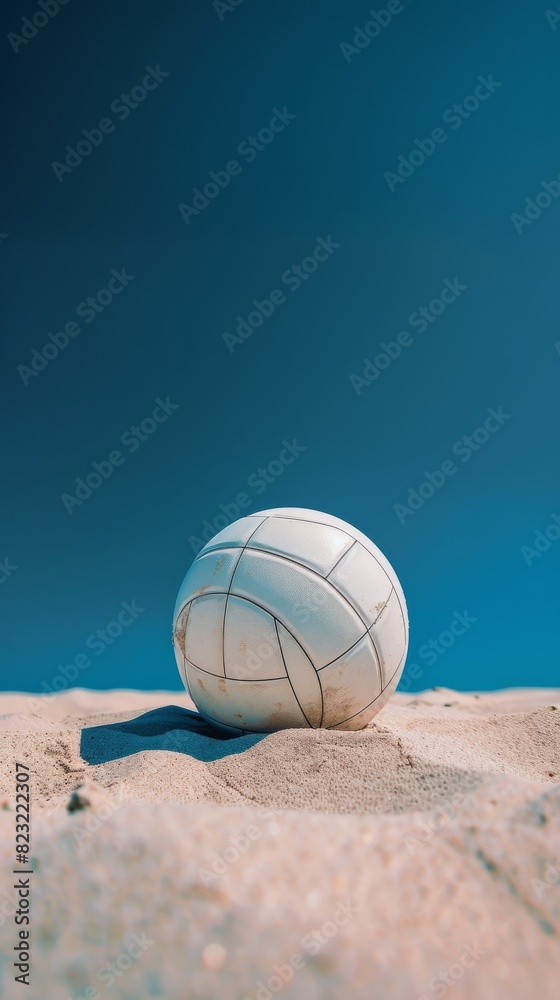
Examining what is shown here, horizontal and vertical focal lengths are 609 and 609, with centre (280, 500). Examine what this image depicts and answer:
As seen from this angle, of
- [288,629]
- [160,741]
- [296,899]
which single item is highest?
[296,899]

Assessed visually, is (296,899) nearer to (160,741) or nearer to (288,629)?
(288,629)

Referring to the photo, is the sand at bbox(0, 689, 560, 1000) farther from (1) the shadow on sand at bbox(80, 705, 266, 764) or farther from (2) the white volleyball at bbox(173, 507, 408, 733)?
(2) the white volleyball at bbox(173, 507, 408, 733)

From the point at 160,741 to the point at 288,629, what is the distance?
1.46m

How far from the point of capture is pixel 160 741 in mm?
5195

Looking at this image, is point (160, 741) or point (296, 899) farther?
point (160, 741)

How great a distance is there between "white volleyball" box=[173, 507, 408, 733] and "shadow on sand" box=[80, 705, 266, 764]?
36 cm

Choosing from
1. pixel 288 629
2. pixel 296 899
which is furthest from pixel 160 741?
pixel 296 899

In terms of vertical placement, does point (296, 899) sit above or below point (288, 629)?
above

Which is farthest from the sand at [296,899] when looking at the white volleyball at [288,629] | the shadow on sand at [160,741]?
the white volleyball at [288,629]

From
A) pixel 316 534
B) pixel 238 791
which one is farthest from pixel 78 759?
pixel 316 534

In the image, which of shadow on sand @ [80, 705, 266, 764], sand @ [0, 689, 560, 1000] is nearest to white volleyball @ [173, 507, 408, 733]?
shadow on sand @ [80, 705, 266, 764]

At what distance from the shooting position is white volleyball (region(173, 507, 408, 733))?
515 cm

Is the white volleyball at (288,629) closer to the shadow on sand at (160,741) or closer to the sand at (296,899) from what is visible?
the shadow on sand at (160,741)

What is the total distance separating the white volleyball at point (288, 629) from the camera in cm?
515
